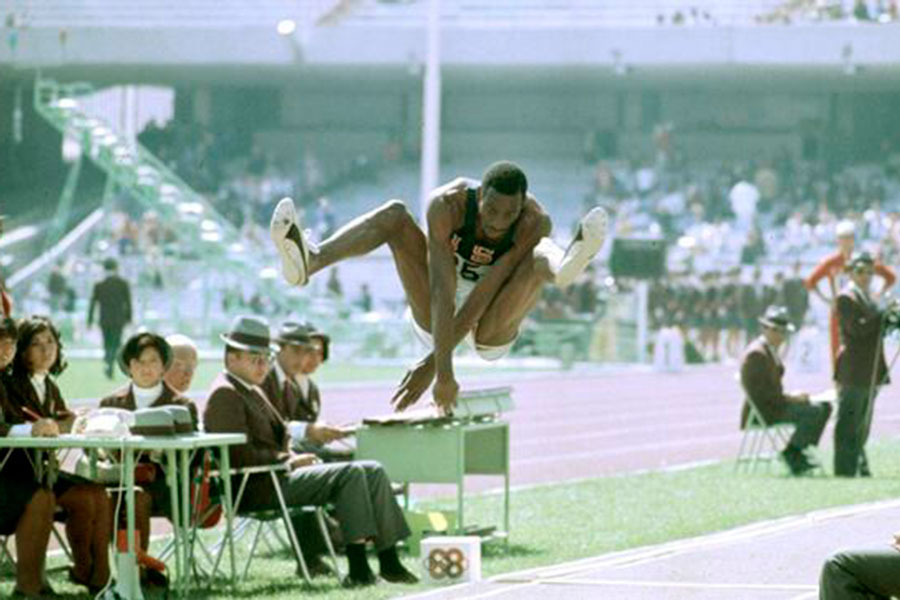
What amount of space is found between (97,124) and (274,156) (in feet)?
27.8

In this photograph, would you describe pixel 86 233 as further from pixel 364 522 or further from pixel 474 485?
pixel 364 522

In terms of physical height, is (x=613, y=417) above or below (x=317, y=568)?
below

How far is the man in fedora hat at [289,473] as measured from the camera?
408 inches

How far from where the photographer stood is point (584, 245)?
826 cm

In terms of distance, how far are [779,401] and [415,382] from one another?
26.9ft

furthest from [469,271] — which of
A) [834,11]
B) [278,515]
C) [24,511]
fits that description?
[834,11]

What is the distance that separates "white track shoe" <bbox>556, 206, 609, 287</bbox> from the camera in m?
8.17

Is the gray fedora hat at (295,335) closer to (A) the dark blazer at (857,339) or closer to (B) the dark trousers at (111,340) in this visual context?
(A) the dark blazer at (857,339)

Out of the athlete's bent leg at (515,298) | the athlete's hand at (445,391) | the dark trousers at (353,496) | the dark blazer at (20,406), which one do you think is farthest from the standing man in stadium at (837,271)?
the athlete's hand at (445,391)

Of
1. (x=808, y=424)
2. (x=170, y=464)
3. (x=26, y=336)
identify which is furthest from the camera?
(x=808, y=424)

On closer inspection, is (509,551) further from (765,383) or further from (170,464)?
(765,383)

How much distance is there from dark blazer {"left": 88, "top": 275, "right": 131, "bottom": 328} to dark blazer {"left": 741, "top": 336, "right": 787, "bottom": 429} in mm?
12085

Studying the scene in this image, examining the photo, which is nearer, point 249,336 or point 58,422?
point 58,422

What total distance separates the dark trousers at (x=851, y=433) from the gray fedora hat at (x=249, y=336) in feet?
22.1
